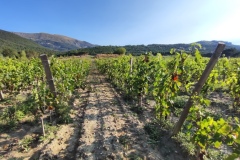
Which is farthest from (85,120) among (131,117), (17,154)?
(17,154)

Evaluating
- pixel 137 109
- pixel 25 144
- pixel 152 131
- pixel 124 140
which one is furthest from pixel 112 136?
pixel 137 109

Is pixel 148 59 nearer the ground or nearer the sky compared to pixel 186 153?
nearer the sky

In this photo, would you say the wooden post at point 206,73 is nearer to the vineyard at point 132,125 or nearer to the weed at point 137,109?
the vineyard at point 132,125

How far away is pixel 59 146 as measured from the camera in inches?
183

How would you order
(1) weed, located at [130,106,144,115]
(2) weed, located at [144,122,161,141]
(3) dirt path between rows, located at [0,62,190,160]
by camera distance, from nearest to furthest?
1. (3) dirt path between rows, located at [0,62,190,160]
2. (2) weed, located at [144,122,161,141]
3. (1) weed, located at [130,106,144,115]

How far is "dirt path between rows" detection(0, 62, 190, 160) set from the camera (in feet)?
13.9

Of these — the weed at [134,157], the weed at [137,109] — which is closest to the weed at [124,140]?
the weed at [134,157]

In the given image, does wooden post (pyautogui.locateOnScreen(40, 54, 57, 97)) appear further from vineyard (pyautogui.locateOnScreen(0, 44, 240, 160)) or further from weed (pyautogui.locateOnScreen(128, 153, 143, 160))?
weed (pyautogui.locateOnScreen(128, 153, 143, 160))

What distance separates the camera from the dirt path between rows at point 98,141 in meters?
4.23

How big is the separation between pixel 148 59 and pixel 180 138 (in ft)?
11.7

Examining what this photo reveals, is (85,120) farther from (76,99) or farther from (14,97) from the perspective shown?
(14,97)

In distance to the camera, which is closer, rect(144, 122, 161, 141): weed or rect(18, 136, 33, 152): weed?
rect(18, 136, 33, 152): weed

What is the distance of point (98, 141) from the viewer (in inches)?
188

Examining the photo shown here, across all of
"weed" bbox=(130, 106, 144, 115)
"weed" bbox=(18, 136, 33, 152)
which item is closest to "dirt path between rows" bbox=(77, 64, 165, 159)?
"weed" bbox=(130, 106, 144, 115)
